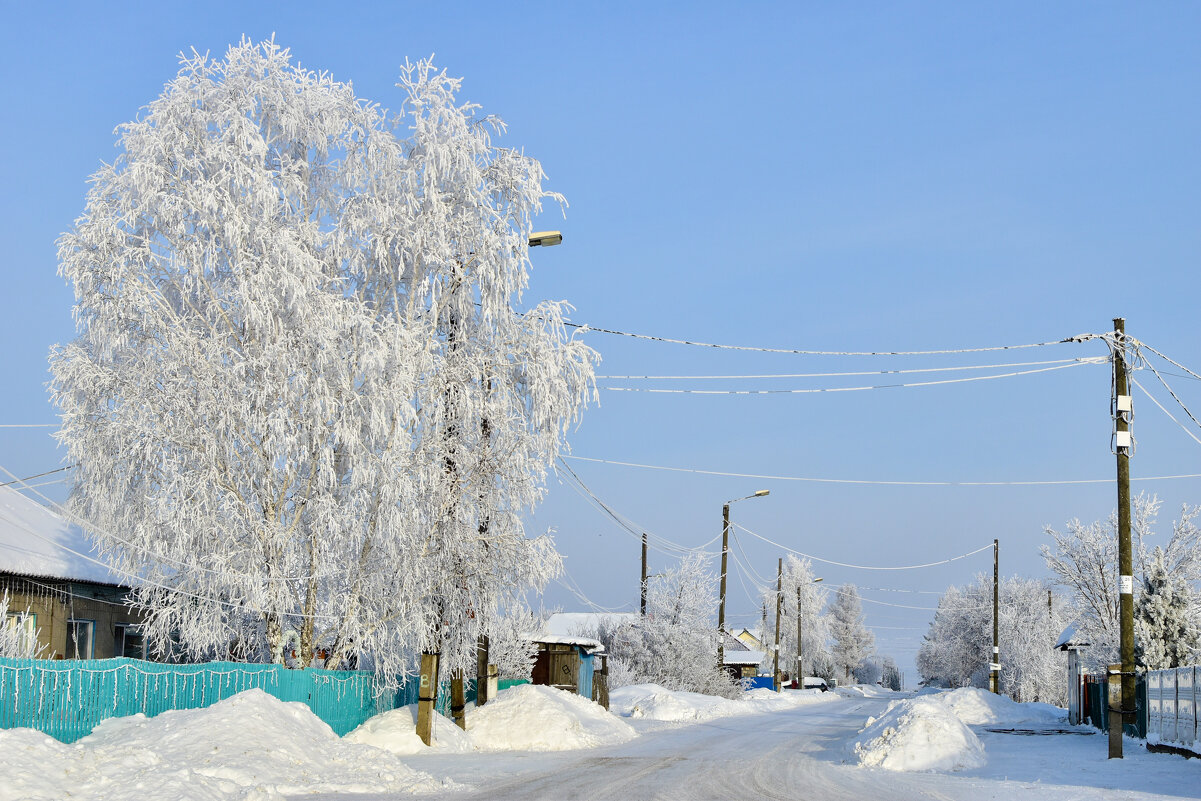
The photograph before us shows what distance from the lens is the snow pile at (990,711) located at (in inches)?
1563

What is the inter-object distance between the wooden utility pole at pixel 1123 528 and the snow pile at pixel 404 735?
13.1 meters

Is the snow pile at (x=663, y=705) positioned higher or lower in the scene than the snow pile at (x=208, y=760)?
lower

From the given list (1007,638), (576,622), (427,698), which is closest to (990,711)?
(427,698)

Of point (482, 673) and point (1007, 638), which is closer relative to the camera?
point (482, 673)

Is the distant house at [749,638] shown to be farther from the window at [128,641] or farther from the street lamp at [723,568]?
the window at [128,641]

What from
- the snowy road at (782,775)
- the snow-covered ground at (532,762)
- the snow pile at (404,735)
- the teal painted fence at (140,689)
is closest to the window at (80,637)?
the teal painted fence at (140,689)

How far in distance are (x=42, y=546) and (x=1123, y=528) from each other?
23.0 m

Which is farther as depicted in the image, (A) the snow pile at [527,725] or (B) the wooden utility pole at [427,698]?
(A) the snow pile at [527,725]

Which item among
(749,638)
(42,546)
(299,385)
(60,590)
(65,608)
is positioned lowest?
(749,638)

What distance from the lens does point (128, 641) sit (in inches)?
1043

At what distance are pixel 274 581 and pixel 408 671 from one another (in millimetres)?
4551

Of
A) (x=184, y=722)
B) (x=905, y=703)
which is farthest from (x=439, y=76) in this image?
(x=905, y=703)

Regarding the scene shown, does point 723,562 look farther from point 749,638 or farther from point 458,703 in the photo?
point 749,638

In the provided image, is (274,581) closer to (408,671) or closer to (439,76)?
(408,671)
